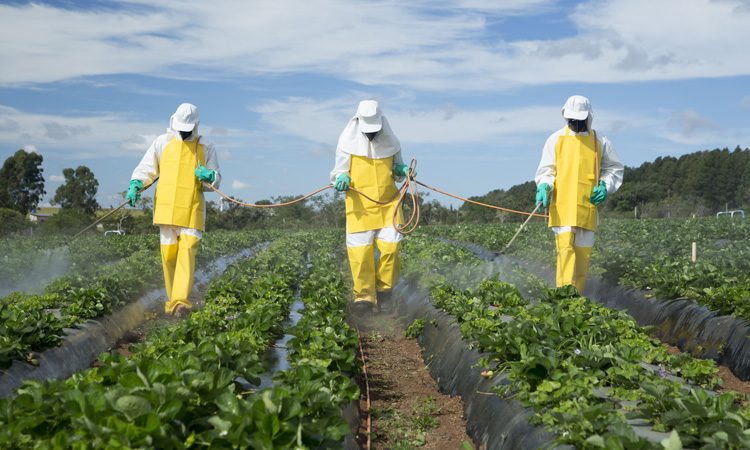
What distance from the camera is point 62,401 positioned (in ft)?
11.5

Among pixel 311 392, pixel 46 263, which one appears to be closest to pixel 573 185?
pixel 311 392

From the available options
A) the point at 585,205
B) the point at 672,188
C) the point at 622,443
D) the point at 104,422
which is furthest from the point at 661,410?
the point at 672,188

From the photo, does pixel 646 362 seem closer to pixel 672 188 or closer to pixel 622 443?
pixel 622 443

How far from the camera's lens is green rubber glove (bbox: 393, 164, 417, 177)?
9.06 m

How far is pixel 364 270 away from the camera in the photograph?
29.5ft

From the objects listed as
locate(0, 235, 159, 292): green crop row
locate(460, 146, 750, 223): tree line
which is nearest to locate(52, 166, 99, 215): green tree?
locate(460, 146, 750, 223): tree line

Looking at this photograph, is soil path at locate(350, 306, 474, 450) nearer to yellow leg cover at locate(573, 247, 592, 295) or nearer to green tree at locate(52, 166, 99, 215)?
yellow leg cover at locate(573, 247, 592, 295)

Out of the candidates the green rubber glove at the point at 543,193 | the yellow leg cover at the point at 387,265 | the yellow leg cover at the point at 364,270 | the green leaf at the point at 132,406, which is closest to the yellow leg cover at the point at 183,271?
the yellow leg cover at the point at 364,270

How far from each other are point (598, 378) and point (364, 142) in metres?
4.87

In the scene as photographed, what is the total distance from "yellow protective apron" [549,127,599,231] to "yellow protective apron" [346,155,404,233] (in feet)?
5.80

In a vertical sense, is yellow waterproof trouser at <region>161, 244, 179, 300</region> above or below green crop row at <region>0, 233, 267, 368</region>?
above

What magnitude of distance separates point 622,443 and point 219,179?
6347 millimetres

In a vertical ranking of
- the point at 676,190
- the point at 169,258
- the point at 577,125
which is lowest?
the point at 169,258

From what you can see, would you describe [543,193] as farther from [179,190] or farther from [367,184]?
[179,190]
